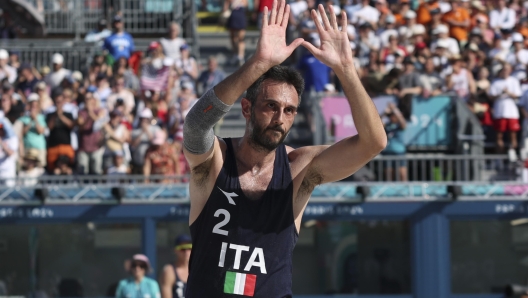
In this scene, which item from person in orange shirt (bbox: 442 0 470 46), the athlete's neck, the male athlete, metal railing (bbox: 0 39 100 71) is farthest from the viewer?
metal railing (bbox: 0 39 100 71)

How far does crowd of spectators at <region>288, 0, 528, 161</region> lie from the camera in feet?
43.6

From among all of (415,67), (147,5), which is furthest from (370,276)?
(147,5)

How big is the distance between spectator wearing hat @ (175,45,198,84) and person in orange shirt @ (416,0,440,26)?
3.79 meters

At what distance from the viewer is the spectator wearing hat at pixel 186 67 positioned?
1430 centimetres

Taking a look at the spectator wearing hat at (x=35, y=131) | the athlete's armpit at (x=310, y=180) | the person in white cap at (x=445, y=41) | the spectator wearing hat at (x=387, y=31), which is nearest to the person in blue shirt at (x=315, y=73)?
the spectator wearing hat at (x=387, y=31)

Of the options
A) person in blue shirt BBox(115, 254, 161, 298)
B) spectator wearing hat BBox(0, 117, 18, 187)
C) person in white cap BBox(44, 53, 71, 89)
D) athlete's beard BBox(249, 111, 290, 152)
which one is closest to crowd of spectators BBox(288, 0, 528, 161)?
person in white cap BBox(44, 53, 71, 89)

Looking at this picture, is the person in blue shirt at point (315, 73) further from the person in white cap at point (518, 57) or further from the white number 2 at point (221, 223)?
the white number 2 at point (221, 223)

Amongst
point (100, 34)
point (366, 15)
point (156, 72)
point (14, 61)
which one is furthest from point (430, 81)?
point (14, 61)

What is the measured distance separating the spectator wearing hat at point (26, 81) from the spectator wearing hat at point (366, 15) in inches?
196

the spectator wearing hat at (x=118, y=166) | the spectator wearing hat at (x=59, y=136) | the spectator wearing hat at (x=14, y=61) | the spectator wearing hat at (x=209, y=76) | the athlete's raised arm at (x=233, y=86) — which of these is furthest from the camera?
the spectator wearing hat at (x=14, y=61)

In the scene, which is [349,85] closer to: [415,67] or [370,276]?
[370,276]

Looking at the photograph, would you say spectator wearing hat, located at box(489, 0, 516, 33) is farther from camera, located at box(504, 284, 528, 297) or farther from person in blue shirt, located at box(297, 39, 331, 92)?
camera, located at box(504, 284, 528, 297)

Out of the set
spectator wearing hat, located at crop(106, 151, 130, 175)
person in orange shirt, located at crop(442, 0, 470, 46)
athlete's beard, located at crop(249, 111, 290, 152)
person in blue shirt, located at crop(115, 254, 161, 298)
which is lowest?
person in blue shirt, located at crop(115, 254, 161, 298)

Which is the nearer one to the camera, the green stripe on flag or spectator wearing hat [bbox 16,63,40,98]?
the green stripe on flag
